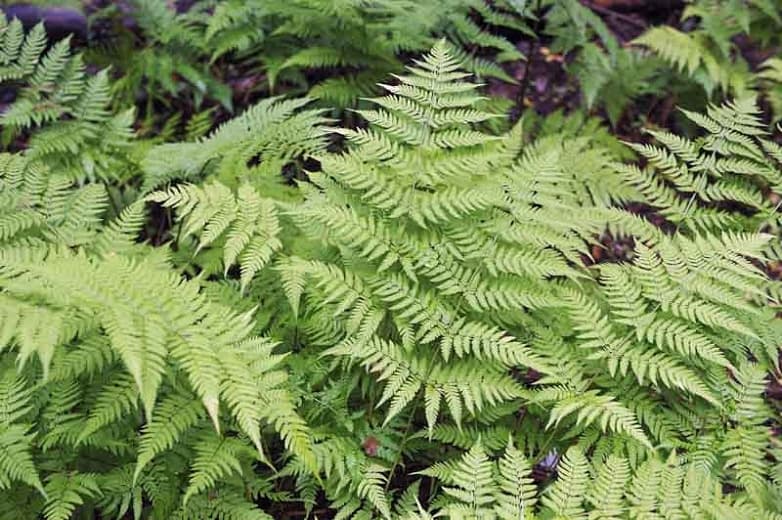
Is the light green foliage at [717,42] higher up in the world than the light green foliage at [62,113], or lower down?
higher up

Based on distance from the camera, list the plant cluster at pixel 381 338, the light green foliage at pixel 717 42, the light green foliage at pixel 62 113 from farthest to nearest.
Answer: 1. the light green foliage at pixel 717 42
2. the light green foliage at pixel 62 113
3. the plant cluster at pixel 381 338

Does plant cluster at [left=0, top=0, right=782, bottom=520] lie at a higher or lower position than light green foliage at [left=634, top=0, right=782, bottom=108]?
lower

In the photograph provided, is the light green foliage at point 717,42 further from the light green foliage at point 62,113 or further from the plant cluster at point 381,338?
the light green foliage at point 62,113

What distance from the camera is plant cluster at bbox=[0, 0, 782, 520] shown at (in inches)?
113

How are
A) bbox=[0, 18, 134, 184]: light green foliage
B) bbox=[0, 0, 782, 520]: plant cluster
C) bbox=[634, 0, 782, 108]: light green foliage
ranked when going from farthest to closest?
1. bbox=[634, 0, 782, 108]: light green foliage
2. bbox=[0, 18, 134, 184]: light green foliage
3. bbox=[0, 0, 782, 520]: plant cluster

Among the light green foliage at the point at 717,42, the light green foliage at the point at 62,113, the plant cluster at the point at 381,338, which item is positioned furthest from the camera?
the light green foliage at the point at 717,42

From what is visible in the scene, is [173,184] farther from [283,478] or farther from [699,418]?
[699,418]

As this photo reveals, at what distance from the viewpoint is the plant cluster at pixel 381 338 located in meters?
2.88

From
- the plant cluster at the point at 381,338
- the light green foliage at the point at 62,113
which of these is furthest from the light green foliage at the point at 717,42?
the light green foliage at the point at 62,113

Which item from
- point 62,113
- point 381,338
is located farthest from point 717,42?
point 62,113

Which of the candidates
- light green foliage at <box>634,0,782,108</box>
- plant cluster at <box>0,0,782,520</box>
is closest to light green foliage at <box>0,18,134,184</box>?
plant cluster at <box>0,0,782,520</box>

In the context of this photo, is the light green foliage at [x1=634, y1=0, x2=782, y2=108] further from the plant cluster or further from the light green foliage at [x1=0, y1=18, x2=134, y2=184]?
the light green foliage at [x1=0, y1=18, x2=134, y2=184]

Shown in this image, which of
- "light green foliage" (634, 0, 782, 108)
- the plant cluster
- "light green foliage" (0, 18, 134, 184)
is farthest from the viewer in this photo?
"light green foliage" (634, 0, 782, 108)

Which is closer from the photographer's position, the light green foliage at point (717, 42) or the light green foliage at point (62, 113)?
the light green foliage at point (62, 113)
